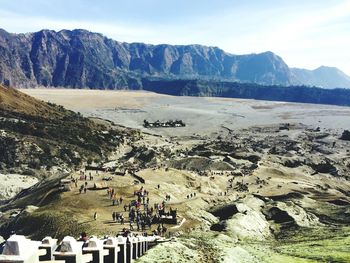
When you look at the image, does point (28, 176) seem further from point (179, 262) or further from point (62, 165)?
point (179, 262)

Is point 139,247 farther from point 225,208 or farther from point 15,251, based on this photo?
point 225,208

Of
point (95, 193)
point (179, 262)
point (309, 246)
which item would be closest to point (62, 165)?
point (95, 193)

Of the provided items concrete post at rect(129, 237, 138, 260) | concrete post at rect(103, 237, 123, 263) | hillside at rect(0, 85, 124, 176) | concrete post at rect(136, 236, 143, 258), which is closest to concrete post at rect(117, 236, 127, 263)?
concrete post at rect(103, 237, 123, 263)

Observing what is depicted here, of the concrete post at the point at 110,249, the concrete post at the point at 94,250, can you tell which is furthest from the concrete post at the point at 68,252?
the concrete post at the point at 110,249

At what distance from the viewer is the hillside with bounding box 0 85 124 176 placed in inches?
5030

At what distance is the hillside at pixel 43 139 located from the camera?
12775 centimetres

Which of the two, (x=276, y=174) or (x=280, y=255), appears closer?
(x=280, y=255)

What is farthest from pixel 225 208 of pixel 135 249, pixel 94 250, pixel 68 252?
pixel 68 252

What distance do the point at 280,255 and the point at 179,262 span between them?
43.8ft

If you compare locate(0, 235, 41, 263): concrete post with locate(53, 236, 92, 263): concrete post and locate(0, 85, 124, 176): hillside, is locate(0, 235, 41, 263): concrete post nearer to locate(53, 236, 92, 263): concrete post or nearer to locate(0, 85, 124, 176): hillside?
locate(53, 236, 92, 263): concrete post

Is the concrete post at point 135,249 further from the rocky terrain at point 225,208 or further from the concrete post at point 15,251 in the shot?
the concrete post at point 15,251

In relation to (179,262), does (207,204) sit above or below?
below

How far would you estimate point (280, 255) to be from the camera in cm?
3938

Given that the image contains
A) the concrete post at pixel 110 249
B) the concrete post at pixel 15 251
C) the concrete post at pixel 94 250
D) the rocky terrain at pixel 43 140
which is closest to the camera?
the concrete post at pixel 15 251
